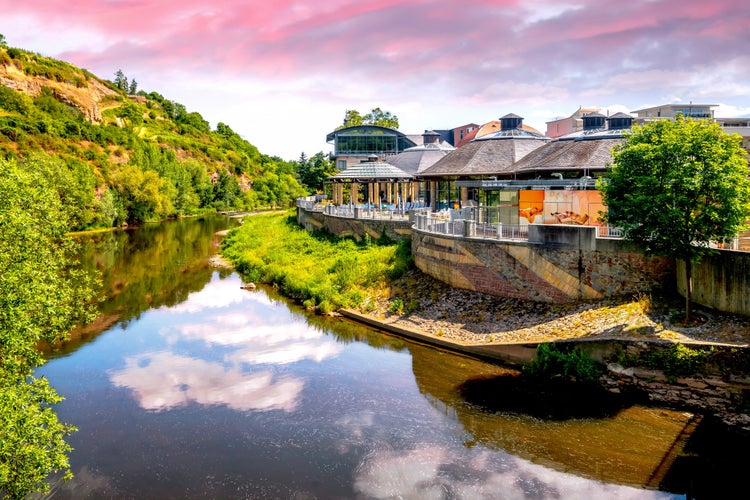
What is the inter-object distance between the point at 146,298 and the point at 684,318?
25943 mm

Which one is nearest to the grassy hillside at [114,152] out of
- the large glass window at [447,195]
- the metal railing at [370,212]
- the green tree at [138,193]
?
the green tree at [138,193]

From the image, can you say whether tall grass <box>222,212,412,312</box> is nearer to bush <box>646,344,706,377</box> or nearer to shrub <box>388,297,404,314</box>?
shrub <box>388,297,404,314</box>

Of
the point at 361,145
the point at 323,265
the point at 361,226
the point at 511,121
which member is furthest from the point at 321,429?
the point at 361,145

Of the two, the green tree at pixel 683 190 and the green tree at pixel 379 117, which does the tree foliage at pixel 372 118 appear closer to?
the green tree at pixel 379 117

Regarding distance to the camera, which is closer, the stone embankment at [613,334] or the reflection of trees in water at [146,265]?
the stone embankment at [613,334]

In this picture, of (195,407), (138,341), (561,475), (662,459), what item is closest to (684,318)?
(662,459)

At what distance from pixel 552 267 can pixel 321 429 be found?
10.9 m

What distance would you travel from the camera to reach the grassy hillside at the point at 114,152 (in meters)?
60.5

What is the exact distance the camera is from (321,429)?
16.2 m

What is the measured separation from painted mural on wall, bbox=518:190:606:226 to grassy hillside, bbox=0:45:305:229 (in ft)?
79.1

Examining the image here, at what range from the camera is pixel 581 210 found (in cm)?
2306

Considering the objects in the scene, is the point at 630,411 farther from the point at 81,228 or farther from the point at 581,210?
the point at 81,228

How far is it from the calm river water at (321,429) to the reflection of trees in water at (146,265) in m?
5.18

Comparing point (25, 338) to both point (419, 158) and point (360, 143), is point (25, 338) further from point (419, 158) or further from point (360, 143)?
point (360, 143)
